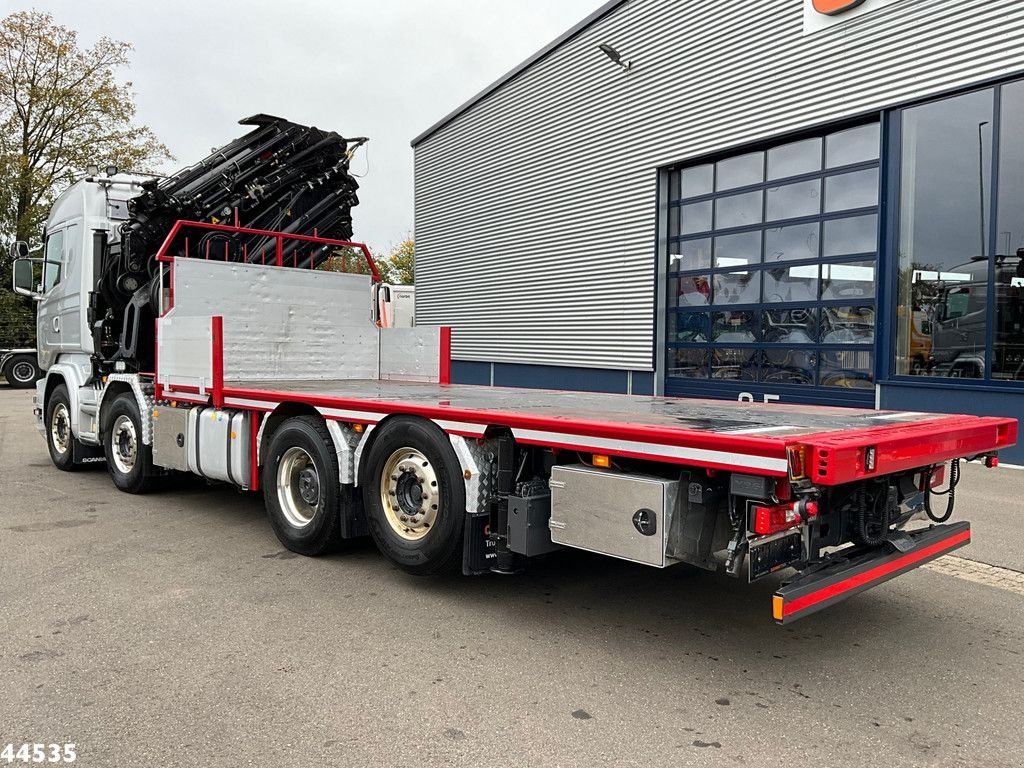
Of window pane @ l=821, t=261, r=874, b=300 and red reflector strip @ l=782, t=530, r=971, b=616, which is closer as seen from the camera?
red reflector strip @ l=782, t=530, r=971, b=616

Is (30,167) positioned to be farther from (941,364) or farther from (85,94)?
(941,364)

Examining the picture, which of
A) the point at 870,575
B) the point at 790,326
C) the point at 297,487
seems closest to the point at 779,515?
the point at 870,575

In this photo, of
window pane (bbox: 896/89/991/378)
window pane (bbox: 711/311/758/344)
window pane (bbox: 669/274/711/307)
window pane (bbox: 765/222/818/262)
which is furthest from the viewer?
window pane (bbox: 669/274/711/307)

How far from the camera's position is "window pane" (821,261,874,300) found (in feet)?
36.7

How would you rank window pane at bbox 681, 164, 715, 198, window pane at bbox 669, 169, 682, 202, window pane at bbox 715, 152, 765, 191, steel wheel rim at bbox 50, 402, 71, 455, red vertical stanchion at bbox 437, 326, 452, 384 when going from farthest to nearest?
window pane at bbox 669, 169, 682, 202
window pane at bbox 681, 164, 715, 198
window pane at bbox 715, 152, 765, 191
steel wheel rim at bbox 50, 402, 71, 455
red vertical stanchion at bbox 437, 326, 452, 384

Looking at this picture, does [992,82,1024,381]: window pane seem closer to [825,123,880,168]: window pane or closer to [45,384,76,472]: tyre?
[825,123,880,168]: window pane

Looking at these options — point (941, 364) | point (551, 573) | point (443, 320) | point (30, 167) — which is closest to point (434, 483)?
point (551, 573)

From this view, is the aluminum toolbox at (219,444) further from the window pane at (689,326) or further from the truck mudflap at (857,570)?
the window pane at (689,326)

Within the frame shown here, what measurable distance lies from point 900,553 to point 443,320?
1673cm

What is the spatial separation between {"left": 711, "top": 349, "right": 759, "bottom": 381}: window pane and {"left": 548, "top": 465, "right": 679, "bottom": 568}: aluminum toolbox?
942 centimetres

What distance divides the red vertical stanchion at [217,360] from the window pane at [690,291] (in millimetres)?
8866

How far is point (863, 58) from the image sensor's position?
35.6 feet

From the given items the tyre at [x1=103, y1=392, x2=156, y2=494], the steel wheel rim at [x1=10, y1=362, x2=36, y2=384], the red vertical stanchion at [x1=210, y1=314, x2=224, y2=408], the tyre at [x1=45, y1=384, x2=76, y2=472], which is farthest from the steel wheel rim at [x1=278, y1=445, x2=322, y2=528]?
the steel wheel rim at [x1=10, y1=362, x2=36, y2=384]

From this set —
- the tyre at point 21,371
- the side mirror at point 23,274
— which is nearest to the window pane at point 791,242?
the side mirror at point 23,274
